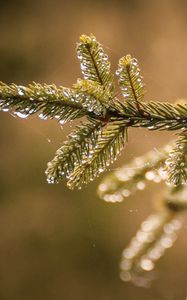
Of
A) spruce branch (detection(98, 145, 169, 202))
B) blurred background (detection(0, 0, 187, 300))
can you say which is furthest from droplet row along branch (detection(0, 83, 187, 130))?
blurred background (detection(0, 0, 187, 300))

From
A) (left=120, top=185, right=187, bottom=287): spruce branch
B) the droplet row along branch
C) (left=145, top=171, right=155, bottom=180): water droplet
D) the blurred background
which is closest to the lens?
the droplet row along branch

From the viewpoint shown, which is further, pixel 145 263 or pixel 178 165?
pixel 145 263

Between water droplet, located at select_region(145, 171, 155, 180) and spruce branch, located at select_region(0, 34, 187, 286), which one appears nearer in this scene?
spruce branch, located at select_region(0, 34, 187, 286)

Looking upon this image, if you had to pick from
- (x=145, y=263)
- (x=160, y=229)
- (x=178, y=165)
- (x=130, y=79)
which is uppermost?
(x=130, y=79)

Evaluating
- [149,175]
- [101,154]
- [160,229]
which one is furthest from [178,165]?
[160,229]

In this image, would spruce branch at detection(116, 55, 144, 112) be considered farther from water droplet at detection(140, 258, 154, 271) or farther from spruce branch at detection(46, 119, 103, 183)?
water droplet at detection(140, 258, 154, 271)

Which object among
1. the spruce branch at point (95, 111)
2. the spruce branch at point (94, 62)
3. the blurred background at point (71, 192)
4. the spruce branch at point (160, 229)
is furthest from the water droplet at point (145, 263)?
the blurred background at point (71, 192)

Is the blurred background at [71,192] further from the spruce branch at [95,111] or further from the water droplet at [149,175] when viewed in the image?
the spruce branch at [95,111]

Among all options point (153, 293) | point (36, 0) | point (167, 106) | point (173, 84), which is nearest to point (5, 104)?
point (167, 106)

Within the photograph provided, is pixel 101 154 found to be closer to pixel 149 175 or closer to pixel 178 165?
pixel 178 165

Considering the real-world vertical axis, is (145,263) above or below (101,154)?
below

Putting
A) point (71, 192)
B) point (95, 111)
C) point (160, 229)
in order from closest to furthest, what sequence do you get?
point (95, 111) < point (160, 229) < point (71, 192)
